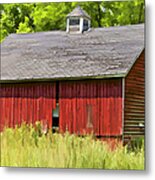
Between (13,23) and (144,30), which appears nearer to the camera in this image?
(144,30)

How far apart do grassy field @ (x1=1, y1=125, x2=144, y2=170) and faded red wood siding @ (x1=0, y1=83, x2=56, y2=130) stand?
0.22 ft

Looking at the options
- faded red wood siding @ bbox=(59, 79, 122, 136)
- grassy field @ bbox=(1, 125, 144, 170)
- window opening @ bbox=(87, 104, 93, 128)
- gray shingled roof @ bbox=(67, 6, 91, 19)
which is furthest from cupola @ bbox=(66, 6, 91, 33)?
grassy field @ bbox=(1, 125, 144, 170)

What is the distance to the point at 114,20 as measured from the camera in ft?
11.2

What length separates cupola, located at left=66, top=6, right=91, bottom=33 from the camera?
3414mm

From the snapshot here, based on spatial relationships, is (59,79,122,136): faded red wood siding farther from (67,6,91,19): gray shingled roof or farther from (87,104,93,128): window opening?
(67,6,91,19): gray shingled roof

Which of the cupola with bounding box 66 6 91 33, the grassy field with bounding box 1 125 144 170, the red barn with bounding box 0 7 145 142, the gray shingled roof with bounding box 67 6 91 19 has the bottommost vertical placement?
the grassy field with bounding box 1 125 144 170

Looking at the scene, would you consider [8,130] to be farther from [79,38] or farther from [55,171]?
[79,38]

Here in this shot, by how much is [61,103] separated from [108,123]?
0.31 meters

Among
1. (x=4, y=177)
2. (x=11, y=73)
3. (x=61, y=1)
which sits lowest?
(x=4, y=177)

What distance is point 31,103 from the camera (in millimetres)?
3453

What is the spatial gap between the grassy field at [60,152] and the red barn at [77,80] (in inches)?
2.5

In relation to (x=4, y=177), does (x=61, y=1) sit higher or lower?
higher

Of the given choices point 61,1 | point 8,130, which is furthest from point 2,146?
point 61,1

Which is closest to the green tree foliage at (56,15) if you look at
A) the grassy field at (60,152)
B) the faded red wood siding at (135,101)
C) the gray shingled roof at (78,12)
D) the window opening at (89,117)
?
the gray shingled roof at (78,12)
